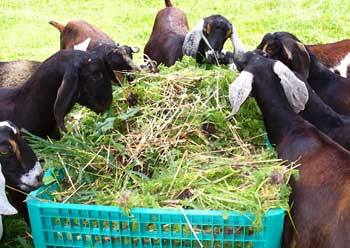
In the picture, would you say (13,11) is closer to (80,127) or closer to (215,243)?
(80,127)

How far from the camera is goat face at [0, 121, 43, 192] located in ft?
10.6

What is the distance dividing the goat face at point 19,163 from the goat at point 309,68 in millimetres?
2207

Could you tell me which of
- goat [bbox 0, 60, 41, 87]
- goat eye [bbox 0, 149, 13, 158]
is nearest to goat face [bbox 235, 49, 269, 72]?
goat eye [bbox 0, 149, 13, 158]

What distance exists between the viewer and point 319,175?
3031 millimetres

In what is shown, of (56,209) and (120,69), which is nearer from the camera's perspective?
(56,209)

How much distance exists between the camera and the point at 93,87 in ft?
12.4

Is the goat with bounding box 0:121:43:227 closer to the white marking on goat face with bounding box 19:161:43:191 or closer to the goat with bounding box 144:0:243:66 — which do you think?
the white marking on goat face with bounding box 19:161:43:191

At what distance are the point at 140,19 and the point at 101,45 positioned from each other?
16.4 ft

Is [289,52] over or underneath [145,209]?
over

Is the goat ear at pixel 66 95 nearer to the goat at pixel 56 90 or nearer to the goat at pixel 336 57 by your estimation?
the goat at pixel 56 90

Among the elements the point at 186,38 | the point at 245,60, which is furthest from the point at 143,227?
the point at 186,38

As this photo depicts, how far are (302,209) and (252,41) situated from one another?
5391 millimetres

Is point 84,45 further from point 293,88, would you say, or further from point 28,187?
point 293,88

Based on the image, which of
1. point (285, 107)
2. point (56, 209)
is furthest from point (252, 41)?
point (56, 209)
